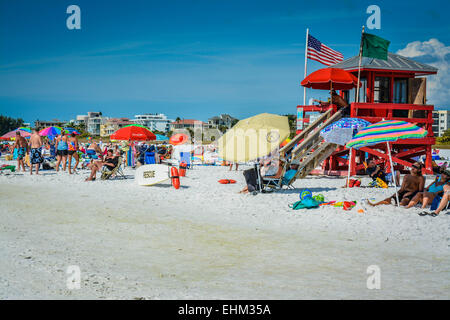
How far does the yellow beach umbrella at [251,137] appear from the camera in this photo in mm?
11938

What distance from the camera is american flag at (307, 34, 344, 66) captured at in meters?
18.0

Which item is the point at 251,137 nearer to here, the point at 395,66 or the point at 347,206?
the point at 347,206

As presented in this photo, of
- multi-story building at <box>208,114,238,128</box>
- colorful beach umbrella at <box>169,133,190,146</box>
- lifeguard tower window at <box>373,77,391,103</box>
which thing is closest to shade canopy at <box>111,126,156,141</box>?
colorful beach umbrella at <box>169,133,190,146</box>

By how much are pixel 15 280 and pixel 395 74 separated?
16.8 m

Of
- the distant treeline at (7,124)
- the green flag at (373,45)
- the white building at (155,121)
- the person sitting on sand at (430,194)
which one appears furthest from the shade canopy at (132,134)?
the white building at (155,121)

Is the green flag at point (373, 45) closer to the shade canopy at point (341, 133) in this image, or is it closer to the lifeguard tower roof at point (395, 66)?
the lifeguard tower roof at point (395, 66)

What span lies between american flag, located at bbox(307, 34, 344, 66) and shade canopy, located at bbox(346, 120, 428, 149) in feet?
31.0

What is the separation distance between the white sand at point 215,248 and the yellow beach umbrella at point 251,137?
1449 millimetres

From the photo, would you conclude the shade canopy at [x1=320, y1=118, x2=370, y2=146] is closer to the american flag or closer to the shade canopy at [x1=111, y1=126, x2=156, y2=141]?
the american flag

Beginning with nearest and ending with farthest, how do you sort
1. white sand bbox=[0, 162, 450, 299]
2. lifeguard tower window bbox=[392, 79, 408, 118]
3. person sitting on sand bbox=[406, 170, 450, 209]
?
white sand bbox=[0, 162, 450, 299] → person sitting on sand bbox=[406, 170, 450, 209] → lifeguard tower window bbox=[392, 79, 408, 118]

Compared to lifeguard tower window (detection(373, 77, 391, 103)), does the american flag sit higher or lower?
higher

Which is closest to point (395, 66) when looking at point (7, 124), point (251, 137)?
A: point (251, 137)
